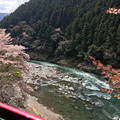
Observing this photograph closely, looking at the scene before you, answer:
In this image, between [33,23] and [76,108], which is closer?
[76,108]

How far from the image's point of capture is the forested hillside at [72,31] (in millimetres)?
18533

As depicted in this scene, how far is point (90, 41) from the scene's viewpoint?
72.7 ft

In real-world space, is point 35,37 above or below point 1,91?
above

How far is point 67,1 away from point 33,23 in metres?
17.3

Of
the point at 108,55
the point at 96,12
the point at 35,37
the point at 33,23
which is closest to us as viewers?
the point at 108,55

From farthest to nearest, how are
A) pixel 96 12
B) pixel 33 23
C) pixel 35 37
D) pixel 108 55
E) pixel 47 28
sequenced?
pixel 33 23, pixel 35 37, pixel 47 28, pixel 96 12, pixel 108 55

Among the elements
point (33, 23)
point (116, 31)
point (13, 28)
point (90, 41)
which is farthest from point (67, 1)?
point (116, 31)

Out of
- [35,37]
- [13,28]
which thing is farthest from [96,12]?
[13,28]

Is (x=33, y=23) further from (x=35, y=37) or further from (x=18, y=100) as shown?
(x=18, y=100)

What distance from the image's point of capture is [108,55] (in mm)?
17266

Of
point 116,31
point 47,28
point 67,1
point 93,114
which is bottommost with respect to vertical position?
point 93,114

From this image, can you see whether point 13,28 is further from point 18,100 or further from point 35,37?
point 18,100

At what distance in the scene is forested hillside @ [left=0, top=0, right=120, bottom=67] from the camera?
730 inches

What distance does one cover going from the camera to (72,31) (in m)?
27.0
